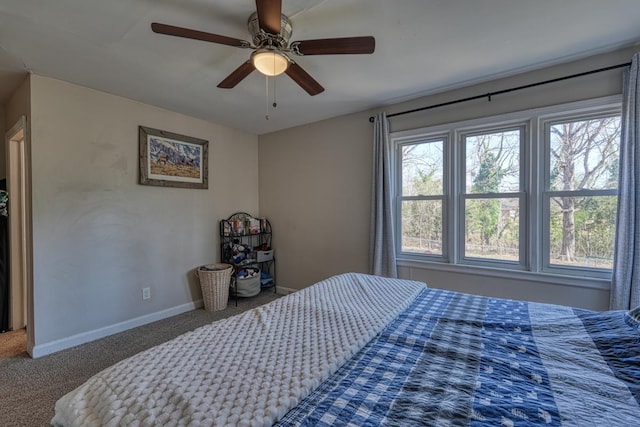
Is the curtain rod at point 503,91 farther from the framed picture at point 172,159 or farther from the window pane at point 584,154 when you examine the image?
the framed picture at point 172,159

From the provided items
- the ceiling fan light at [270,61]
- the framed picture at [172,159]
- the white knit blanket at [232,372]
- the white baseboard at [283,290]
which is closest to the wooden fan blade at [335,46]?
the ceiling fan light at [270,61]

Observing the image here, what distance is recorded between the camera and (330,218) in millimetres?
3646

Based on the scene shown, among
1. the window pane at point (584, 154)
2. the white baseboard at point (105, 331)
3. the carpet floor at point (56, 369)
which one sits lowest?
the carpet floor at point (56, 369)

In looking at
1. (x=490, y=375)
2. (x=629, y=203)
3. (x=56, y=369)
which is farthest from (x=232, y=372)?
(x=629, y=203)

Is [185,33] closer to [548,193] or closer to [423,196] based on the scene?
[423,196]

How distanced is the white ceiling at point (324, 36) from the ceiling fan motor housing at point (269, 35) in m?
0.07

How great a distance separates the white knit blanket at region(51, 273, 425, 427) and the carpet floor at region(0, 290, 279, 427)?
1.39 m

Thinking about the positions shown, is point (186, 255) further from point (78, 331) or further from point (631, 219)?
point (631, 219)

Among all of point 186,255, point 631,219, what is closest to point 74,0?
point 186,255

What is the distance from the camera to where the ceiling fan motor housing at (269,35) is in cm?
162

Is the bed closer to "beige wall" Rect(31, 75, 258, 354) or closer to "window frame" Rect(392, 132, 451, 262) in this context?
"window frame" Rect(392, 132, 451, 262)

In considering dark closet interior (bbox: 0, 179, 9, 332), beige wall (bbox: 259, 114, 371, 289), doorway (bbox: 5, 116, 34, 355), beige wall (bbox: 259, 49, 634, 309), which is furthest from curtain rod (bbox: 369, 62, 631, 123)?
dark closet interior (bbox: 0, 179, 9, 332)

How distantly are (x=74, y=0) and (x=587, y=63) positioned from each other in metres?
3.51

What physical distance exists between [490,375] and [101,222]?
128 inches
